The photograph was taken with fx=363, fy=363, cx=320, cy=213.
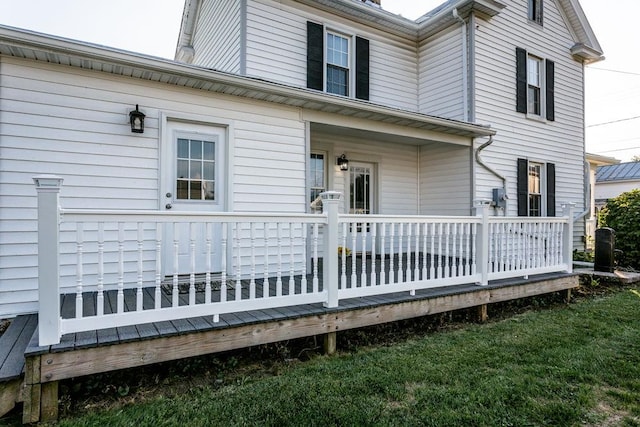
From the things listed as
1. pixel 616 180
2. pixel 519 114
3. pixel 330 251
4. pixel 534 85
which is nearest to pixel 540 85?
pixel 534 85

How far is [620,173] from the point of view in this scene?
22.8m

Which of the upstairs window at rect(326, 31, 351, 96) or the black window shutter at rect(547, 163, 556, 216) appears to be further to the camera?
the black window shutter at rect(547, 163, 556, 216)

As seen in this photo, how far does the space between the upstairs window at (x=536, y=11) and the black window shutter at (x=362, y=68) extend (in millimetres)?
→ 4381

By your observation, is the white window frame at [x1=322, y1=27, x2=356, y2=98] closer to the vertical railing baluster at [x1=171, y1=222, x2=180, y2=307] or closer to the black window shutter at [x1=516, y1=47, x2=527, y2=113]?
the black window shutter at [x1=516, y1=47, x2=527, y2=113]

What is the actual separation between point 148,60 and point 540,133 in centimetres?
843

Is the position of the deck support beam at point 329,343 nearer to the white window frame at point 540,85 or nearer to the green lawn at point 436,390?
the green lawn at point 436,390

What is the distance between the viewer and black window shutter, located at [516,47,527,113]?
809cm

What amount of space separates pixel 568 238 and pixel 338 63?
5.04 m

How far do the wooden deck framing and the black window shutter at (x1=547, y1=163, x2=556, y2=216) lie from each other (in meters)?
5.71

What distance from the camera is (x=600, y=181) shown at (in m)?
23.4

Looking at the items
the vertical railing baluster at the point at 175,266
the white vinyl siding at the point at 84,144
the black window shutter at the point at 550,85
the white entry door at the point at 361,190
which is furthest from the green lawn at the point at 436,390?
the black window shutter at the point at 550,85

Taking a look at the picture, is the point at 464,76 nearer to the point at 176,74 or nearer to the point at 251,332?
the point at 176,74

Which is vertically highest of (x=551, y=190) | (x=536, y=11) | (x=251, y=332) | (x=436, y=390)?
(x=536, y=11)

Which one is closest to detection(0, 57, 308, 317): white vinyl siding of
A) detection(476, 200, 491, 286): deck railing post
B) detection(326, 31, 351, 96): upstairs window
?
detection(326, 31, 351, 96): upstairs window
